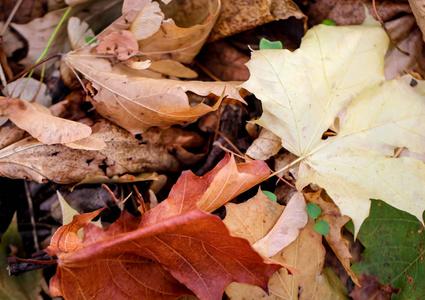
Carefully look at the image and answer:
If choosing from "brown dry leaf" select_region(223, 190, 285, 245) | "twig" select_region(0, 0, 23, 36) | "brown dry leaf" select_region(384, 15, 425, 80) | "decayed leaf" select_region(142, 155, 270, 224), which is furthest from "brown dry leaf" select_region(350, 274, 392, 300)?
"twig" select_region(0, 0, 23, 36)

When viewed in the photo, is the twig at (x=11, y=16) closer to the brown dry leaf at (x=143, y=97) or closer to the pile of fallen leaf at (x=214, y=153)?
the pile of fallen leaf at (x=214, y=153)

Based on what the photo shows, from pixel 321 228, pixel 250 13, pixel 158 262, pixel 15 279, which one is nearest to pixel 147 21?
pixel 250 13

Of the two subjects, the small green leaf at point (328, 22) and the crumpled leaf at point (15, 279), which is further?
the small green leaf at point (328, 22)

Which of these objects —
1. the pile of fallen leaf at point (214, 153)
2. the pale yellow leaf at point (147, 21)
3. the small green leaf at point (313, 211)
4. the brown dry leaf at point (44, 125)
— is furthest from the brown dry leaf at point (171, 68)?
the small green leaf at point (313, 211)

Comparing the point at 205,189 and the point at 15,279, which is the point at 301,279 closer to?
the point at 205,189

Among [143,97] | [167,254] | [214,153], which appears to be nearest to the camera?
[167,254]

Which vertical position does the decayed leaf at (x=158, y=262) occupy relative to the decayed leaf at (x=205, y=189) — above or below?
below
